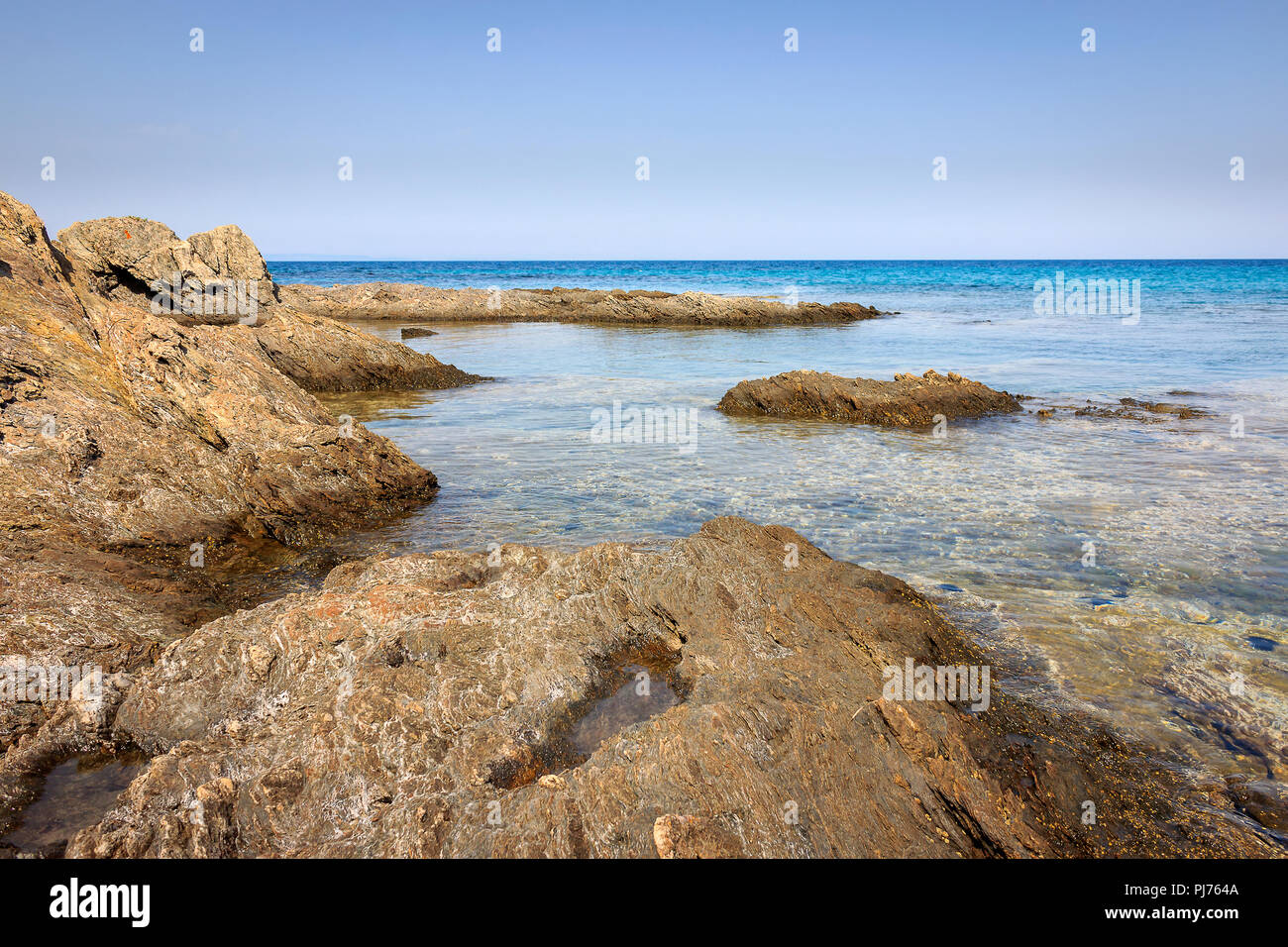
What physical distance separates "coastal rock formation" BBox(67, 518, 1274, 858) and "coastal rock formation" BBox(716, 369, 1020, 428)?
11875mm

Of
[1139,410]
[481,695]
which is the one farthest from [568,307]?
[481,695]

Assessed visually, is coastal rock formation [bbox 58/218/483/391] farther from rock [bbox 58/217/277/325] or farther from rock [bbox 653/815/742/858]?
rock [bbox 653/815/742/858]

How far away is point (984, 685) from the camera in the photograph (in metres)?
5.78

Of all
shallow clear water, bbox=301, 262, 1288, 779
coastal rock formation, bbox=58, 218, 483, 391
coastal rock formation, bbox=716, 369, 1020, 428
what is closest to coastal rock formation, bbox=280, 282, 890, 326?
coastal rock formation, bbox=58, 218, 483, 391

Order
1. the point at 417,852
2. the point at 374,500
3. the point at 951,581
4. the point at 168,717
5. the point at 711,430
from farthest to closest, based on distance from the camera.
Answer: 1. the point at 711,430
2. the point at 374,500
3. the point at 951,581
4. the point at 168,717
5. the point at 417,852

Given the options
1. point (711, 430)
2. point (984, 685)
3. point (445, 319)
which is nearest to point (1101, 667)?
point (984, 685)

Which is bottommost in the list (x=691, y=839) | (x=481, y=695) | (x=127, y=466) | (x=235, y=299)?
(x=691, y=839)

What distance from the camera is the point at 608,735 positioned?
493 centimetres

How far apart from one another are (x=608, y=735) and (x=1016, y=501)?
28.1 ft

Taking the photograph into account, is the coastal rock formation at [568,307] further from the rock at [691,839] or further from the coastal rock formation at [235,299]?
the rock at [691,839]

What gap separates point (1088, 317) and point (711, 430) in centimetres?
4043

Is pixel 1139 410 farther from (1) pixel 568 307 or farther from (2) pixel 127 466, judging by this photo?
(1) pixel 568 307

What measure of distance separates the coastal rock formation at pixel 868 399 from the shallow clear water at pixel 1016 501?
0.75m

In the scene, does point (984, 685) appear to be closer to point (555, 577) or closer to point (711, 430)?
point (555, 577)
